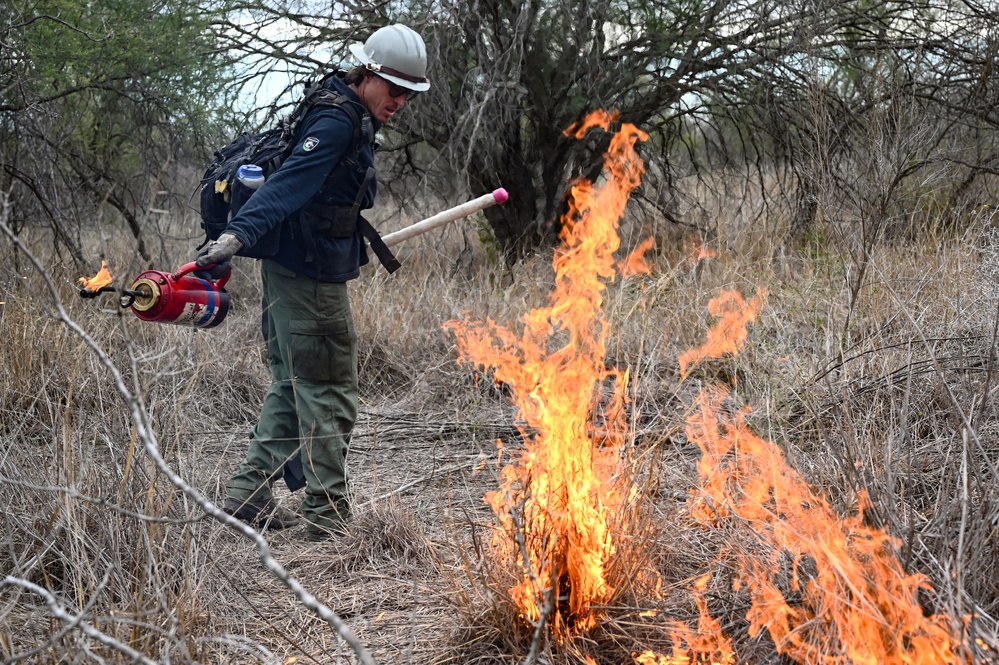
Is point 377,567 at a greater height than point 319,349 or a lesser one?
lesser

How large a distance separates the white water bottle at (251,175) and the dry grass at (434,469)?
712 mm

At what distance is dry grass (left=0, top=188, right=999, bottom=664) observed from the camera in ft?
7.52

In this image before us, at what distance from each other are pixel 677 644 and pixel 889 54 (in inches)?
223

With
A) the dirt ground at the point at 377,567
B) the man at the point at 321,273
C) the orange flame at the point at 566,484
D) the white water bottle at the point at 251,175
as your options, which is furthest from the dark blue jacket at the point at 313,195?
the orange flame at the point at 566,484

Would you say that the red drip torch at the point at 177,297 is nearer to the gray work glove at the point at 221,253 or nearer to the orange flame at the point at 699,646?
the gray work glove at the point at 221,253

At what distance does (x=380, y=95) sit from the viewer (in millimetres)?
3396

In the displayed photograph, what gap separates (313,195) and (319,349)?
0.60 m

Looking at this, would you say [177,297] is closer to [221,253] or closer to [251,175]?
[221,253]

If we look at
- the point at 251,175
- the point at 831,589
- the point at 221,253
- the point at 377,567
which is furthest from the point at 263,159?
the point at 831,589

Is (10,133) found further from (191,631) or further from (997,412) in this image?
(997,412)

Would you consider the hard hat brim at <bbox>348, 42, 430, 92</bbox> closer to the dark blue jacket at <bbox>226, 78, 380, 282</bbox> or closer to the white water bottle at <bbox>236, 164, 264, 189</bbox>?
the dark blue jacket at <bbox>226, 78, 380, 282</bbox>

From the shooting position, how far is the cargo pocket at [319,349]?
345 centimetres

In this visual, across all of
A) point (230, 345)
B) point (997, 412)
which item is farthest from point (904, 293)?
point (230, 345)

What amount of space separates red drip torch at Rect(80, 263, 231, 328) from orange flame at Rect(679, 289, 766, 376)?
2.21m
